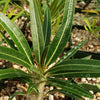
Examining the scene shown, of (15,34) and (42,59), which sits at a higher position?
(15,34)

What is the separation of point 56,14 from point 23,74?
58 cm

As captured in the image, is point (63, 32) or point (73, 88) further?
point (63, 32)

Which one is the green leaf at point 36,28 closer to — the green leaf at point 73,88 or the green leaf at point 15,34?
the green leaf at point 15,34

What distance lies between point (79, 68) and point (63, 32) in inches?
7.4

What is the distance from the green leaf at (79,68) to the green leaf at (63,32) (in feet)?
0.30

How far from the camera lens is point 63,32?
0.74 metres

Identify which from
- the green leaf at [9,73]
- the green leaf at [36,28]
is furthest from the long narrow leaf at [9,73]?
the green leaf at [36,28]

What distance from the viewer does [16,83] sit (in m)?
1.00

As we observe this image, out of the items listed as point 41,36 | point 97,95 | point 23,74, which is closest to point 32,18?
point 41,36

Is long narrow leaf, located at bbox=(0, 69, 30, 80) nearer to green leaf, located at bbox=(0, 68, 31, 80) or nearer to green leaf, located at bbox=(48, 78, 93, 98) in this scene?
green leaf, located at bbox=(0, 68, 31, 80)

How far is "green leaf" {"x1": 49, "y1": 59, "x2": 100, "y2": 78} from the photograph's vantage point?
634mm

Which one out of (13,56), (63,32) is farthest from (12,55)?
(63,32)

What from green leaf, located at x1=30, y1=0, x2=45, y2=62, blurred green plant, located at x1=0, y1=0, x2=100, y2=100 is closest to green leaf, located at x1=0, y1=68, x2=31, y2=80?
blurred green plant, located at x1=0, y1=0, x2=100, y2=100

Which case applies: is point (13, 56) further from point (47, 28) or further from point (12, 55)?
point (47, 28)
